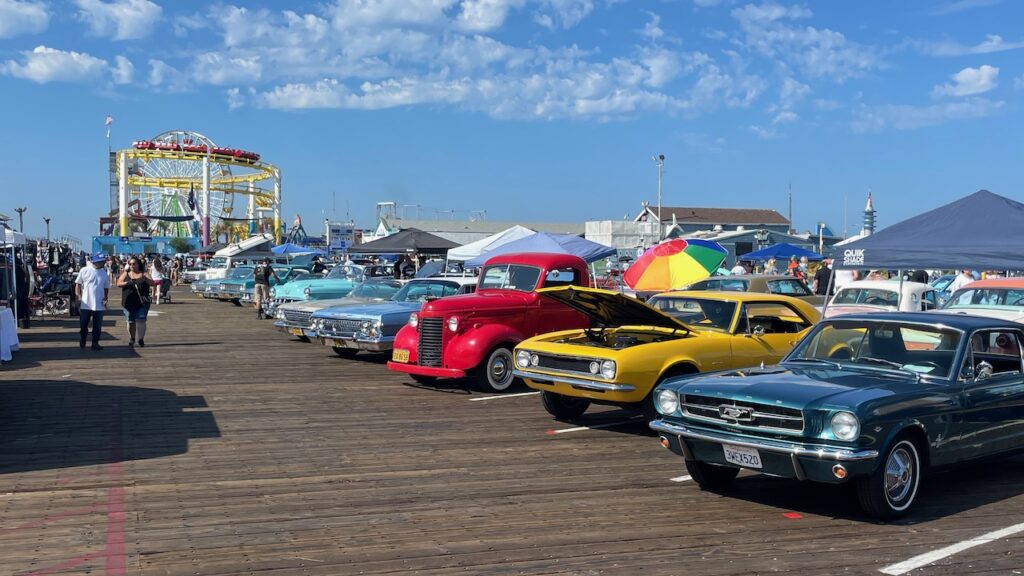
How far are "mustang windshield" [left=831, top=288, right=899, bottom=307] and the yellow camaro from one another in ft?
28.1

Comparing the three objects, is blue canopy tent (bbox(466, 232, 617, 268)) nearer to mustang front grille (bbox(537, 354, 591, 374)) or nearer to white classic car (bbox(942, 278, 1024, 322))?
white classic car (bbox(942, 278, 1024, 322))

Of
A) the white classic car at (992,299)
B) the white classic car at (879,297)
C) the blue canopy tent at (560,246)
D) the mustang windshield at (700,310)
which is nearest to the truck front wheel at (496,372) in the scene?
the mustang windshield at (700,310)

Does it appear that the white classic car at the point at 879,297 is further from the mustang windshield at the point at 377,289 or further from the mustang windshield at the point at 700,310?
the mustang windshield at the point at 377,289

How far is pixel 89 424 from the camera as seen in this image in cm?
1076

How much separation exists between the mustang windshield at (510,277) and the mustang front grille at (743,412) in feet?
22.7

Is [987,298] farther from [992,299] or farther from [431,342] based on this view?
[431,342]

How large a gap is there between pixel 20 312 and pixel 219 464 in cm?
1743

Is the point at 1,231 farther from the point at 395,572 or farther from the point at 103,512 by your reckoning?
the point at 395,572

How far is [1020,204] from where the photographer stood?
41.0 ft

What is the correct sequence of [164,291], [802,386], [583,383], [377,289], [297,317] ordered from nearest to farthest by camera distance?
[802,386] → [583,383] → [297,317] → [377,289] → [164,291]

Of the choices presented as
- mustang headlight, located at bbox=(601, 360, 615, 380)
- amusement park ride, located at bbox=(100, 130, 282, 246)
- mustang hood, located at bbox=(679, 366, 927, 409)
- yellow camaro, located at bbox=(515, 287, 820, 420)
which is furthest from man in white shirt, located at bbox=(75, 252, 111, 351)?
amusement park ride, located at bbox=(100, 130, 282, 246)

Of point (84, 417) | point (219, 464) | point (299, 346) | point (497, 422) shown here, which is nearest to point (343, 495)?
point (219, 464)

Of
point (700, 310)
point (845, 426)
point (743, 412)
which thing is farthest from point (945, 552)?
point (700, 310)

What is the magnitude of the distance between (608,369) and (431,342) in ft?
14.0
